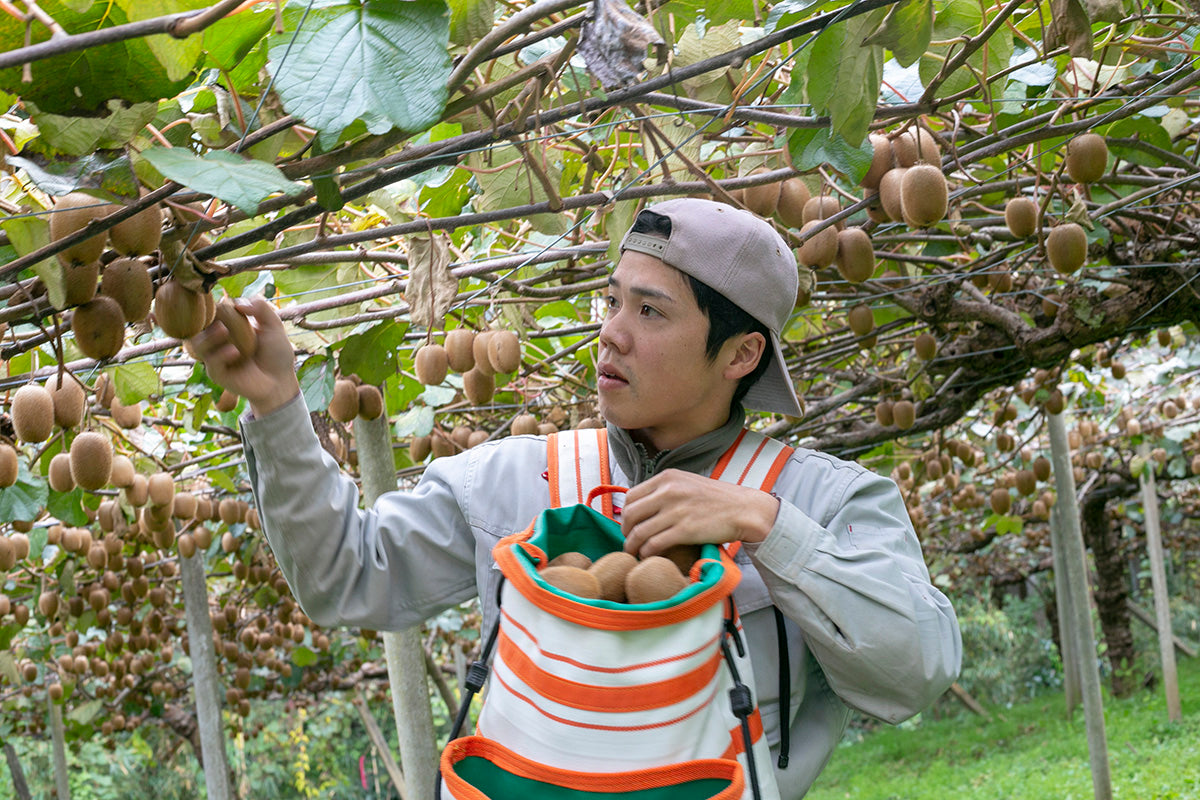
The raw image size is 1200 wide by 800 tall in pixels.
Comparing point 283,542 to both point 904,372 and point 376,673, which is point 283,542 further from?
point 376,673

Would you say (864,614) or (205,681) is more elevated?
(864,614)

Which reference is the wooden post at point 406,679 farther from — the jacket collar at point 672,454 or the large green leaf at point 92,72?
the large green leaf at point 92,72

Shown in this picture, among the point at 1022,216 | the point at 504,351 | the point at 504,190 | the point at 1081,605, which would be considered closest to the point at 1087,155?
the point at 1022,216

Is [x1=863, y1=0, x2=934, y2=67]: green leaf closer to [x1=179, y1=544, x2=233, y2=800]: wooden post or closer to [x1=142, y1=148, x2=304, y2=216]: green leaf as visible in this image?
[x1=142, y1=148, x2=304, y2=216]: green leaf

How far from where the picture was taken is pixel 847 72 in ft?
4.05

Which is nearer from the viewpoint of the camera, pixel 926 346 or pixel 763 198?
pixel 763 198

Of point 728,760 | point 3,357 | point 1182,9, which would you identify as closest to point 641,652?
point 728,760

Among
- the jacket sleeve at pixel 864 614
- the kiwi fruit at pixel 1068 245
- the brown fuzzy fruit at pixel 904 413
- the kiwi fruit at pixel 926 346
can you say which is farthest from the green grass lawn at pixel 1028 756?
the jacket sleeve at pixel 864 614

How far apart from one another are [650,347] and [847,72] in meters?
0.39

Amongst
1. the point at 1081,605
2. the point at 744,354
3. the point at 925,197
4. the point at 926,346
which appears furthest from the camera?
the point at 1081,605

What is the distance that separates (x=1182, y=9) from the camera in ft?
5.71

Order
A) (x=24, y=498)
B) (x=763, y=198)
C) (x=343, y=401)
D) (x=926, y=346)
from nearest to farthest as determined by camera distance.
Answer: (x=763, y=198)
(x=343, y=401)
(x=24, y=498)
(x=926, y=346)

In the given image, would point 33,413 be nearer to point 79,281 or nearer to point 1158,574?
point 79,281

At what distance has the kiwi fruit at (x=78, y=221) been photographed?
3.26ft
